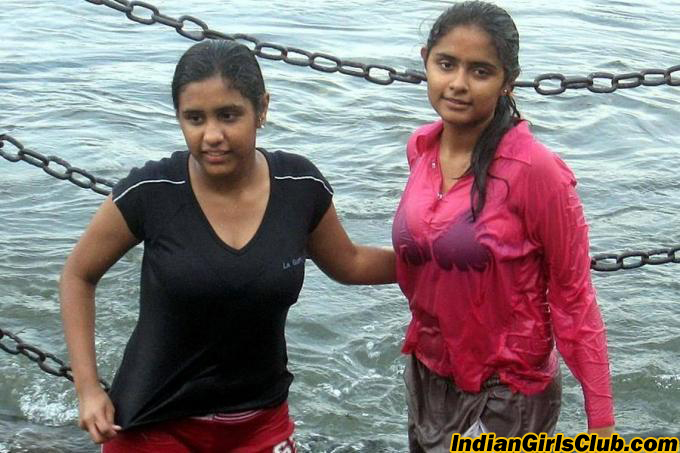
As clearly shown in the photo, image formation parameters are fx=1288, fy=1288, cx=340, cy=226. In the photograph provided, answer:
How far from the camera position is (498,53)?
357cm

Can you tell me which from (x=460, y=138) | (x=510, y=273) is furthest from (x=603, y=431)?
(x=460, y=138)

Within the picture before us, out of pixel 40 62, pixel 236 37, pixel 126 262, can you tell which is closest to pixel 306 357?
pixel 126 262

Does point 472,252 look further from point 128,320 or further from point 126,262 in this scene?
point 126,262

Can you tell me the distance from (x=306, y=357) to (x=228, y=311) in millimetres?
2975

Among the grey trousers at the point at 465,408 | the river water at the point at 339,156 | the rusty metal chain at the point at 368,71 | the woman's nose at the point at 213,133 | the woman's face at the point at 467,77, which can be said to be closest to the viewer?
the woman's nose at the point at 213,133

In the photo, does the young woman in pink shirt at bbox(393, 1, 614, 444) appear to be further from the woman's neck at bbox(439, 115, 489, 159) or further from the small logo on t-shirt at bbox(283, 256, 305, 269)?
the small logo on t-shirt at bbox(283, 256, 305, 269)

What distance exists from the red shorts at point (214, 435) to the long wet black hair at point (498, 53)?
86cm

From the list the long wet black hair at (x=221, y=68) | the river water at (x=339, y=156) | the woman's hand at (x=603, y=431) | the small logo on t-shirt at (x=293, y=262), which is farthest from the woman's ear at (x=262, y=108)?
the river water at (x=339, y=156)

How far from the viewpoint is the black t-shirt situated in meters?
3.50

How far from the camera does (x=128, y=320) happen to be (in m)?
6.70

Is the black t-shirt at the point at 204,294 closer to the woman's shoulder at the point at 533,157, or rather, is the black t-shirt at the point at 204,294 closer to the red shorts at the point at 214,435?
the red shorts at the point at 214,435

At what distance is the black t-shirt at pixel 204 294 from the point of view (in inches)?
138

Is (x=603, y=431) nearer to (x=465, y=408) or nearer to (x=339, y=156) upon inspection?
(x=465, y=408)

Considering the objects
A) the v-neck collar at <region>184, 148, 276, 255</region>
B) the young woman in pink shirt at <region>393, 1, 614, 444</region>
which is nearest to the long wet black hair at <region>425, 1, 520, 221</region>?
the young woman in pink shirt at <region>393, 1, 614, 444</region>
